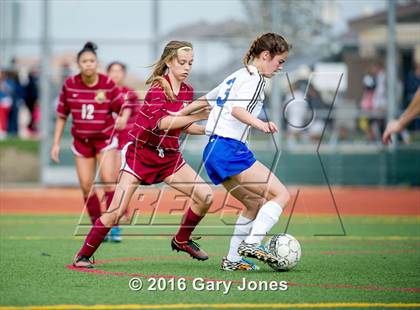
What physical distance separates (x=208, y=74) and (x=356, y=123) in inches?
144

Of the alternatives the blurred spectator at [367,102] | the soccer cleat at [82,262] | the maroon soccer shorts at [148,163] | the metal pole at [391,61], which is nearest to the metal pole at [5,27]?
the blurred spectator at [367,102]

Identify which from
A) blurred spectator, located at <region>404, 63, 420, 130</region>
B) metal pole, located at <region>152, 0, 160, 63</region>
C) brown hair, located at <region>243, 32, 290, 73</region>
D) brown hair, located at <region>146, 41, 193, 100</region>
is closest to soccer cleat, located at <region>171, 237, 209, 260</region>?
brown hair, located at <region>146, 41, 193, 100</region>

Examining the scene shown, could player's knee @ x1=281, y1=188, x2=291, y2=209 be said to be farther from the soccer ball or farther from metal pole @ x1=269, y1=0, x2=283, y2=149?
metal pole @ x1=269, y1=0, x2=283, y2=149

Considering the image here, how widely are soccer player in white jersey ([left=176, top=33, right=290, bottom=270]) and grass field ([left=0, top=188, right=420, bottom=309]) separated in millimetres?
335

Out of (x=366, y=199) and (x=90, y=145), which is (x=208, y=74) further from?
(x=90, y=145)

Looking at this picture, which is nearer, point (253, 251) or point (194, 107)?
point (253, 251)

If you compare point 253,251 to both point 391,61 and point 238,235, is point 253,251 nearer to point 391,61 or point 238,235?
point 238,235

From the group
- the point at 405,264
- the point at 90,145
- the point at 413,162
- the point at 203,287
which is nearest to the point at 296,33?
the point at 413,162

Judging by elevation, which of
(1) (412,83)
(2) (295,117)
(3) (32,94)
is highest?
(1) (412,83)

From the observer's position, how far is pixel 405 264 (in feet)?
29.3

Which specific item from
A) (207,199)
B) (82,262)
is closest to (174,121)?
(207,199)

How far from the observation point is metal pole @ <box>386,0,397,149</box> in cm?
2111

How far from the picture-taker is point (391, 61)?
69.6 feet

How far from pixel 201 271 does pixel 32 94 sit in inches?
648
